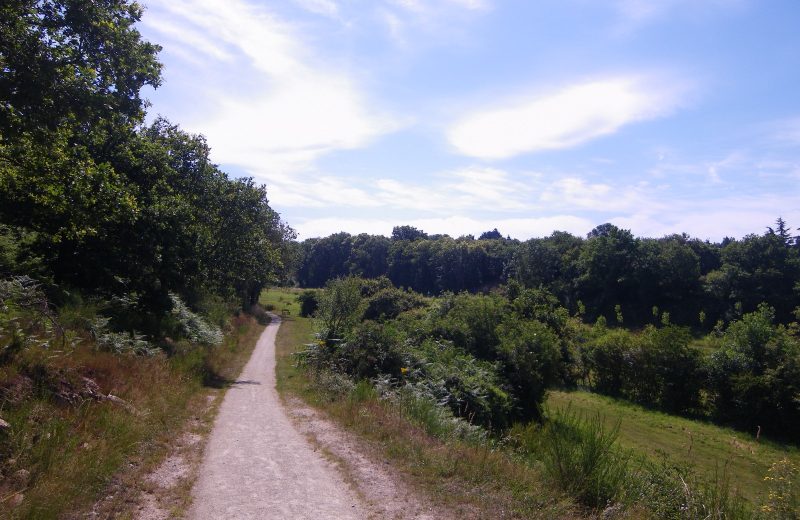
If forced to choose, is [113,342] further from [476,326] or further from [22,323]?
[476,326]

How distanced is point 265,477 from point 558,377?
20.9 m

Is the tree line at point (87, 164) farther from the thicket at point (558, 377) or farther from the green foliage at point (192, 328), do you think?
the thicket at point (558, 377)

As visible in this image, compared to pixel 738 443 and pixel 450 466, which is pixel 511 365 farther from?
pixel 450 466

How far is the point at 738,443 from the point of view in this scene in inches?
887

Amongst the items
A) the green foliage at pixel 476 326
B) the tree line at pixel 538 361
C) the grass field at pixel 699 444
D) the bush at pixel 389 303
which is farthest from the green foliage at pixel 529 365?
the bush at pixel 389 303

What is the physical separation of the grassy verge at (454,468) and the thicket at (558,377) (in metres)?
0.43

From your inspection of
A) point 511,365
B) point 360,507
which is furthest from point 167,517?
point 511,365

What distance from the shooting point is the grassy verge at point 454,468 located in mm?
6477

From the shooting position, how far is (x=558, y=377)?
2558cm

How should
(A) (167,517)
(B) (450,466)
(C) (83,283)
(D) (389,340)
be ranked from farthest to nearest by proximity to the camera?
(D) (389,340)
(C) (83,283)
(B) (450,466)
(A) (167,517)

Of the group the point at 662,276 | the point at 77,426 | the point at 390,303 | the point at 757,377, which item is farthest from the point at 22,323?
the point at 662,276

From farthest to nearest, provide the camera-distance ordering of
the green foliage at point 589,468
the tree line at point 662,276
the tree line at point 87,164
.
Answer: the tree line at point 662,276 → the tree line at point 87,164 → the green foliage at point 589,468

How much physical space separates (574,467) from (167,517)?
557cm

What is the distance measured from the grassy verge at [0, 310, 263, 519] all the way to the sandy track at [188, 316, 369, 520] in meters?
0.95
